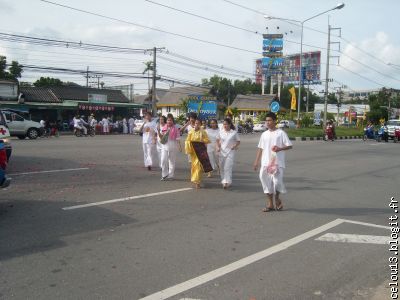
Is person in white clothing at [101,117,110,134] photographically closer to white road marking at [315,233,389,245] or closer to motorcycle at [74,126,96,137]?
motorcycle at [74,126,96,137]

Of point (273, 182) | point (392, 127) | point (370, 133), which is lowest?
point (273, 182)

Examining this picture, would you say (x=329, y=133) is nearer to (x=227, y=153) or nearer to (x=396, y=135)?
(x=396, y=135)

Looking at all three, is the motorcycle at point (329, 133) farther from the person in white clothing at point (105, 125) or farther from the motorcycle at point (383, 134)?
the person in white clothing at point (105, 125)

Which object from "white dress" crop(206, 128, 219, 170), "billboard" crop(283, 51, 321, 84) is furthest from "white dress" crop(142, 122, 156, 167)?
"billboard" crop(283, 51, 321, 84)

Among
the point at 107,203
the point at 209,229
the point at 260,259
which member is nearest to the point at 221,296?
the point at 260,259

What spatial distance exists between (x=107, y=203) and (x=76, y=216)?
3.33ft

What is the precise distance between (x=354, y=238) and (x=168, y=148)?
18.5 ft

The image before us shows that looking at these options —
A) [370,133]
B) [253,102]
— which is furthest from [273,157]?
[253,102]

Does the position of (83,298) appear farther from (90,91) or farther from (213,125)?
(90,91)

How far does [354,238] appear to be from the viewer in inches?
241

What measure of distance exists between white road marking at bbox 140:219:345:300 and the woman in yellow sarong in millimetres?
3686

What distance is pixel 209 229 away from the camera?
634 cm

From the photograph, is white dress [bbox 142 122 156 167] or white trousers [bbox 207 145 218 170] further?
white trousers [bbox 207 145 218 170]

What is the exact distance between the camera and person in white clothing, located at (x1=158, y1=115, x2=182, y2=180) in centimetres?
1069
